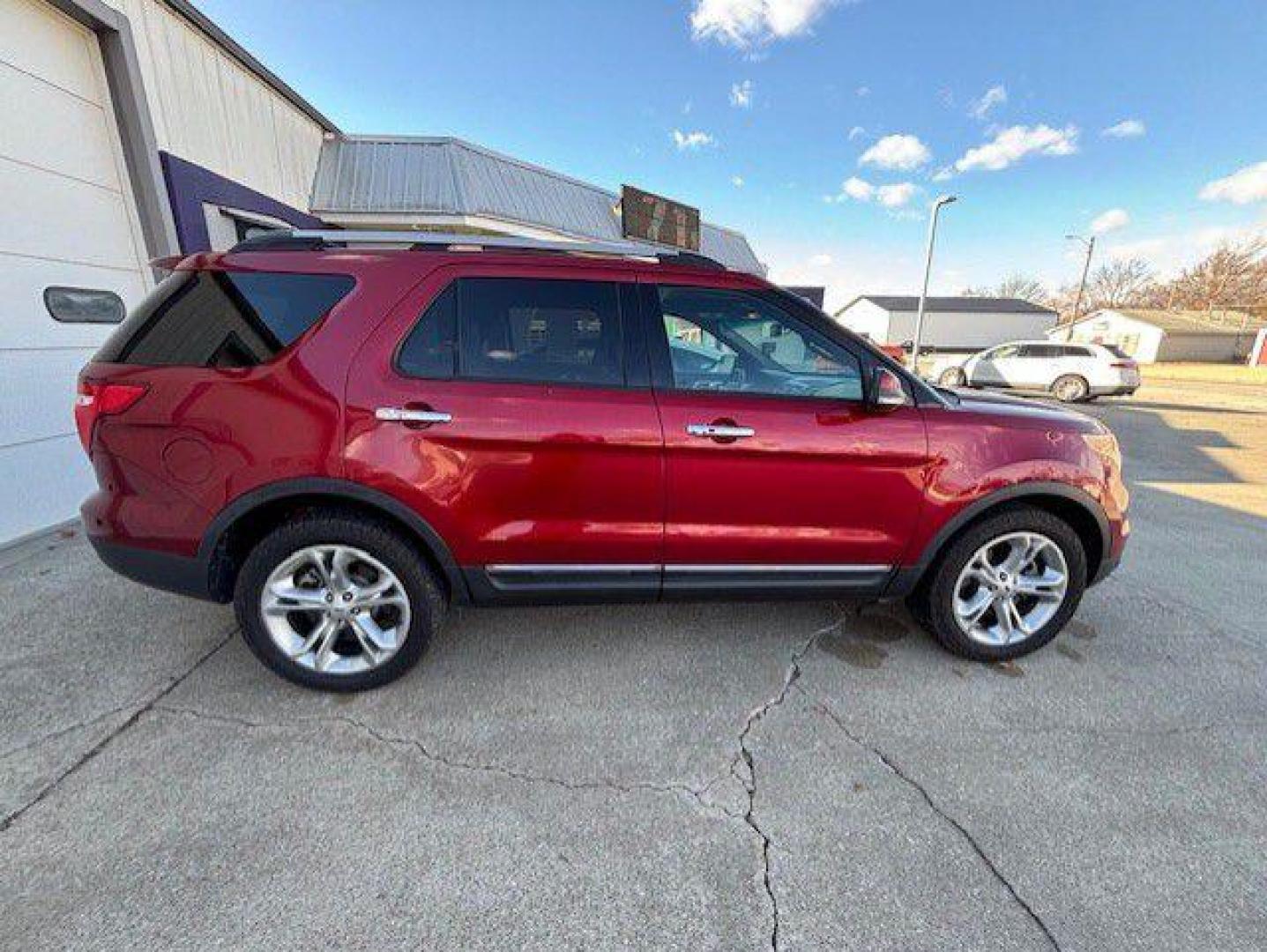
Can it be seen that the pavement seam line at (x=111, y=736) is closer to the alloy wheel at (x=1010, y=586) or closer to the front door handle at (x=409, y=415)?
the front door handle at (x=409, y=415)

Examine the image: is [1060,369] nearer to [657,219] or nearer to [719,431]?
[657,219]

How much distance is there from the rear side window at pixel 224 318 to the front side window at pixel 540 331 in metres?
0.53

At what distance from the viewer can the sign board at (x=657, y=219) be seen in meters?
14.2

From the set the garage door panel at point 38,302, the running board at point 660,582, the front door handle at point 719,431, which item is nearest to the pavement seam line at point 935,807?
the running board at point 660,582

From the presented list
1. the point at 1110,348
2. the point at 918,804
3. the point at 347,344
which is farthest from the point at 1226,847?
the point at 1110,348

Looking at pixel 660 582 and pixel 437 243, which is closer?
pixel 437 243

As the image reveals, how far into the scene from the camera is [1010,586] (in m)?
2.79

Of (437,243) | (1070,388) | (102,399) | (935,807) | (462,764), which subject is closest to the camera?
(935,807)

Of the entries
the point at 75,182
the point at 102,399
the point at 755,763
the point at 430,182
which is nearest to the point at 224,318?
the point at 102,399

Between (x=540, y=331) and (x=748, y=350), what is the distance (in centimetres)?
95

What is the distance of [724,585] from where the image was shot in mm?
2607

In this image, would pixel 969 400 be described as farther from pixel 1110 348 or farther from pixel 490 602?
pixel 1110 348

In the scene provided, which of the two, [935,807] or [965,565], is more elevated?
[965,565]

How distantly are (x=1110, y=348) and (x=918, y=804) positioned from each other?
1763 cm
